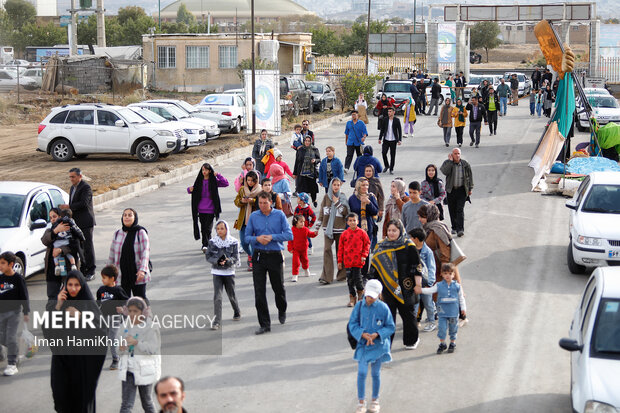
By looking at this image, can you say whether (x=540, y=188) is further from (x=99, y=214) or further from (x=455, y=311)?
(x=455, y=311)

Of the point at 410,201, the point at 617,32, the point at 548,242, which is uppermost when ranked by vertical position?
the point at 617,32

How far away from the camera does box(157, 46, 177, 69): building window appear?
5334 cm

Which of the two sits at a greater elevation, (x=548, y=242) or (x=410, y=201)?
(x=410, y=201)

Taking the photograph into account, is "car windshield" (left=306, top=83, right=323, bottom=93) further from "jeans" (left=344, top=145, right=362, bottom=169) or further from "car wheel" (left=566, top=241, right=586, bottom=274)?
"car wheel" (left=566, top=241, right=586, bottom=274)

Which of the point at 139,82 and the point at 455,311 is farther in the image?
the point at 139,82

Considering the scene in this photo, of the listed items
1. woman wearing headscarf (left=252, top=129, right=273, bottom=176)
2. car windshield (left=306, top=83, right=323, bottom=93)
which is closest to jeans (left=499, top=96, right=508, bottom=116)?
car windshield (left=306, top=83, right=323, bottom=93)

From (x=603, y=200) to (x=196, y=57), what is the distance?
42105 millimetres

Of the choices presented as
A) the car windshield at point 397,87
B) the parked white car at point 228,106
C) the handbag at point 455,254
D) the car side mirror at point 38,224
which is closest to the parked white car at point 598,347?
the handbag at point 455,254

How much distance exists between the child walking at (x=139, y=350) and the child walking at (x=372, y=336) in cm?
194

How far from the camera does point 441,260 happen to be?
11148 mm

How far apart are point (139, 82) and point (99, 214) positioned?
29.3 meters

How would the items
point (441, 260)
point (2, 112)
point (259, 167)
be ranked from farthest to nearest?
point (2, 112), point (259, 167), point (441, 260)

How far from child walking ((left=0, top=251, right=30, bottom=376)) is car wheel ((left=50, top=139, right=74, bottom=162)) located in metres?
16.1

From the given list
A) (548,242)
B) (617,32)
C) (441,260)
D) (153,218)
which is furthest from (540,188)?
(617,32)
